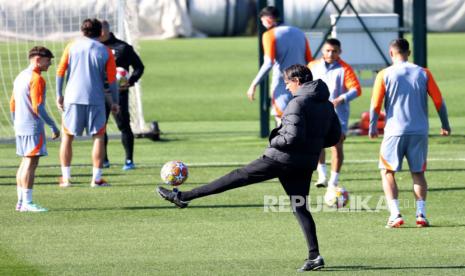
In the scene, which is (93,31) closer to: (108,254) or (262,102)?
(108,254)

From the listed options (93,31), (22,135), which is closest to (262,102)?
(93,31)

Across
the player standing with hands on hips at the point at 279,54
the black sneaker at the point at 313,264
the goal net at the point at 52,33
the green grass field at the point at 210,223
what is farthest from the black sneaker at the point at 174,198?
the goal net at the point at 52,33

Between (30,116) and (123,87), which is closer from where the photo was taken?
(30,116)

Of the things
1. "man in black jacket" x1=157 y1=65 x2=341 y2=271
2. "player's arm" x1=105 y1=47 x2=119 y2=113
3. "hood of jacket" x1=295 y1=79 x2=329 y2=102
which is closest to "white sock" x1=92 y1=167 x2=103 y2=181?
"player's arm" x1=105 y1=47 x2=119 y2=113

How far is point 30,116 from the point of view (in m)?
13.5

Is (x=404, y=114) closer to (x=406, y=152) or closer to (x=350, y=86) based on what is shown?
(x=406, y=152)

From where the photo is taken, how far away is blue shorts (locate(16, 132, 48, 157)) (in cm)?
1345

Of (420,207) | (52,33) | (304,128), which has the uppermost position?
(304,128)

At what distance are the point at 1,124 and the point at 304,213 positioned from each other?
15.9 metres

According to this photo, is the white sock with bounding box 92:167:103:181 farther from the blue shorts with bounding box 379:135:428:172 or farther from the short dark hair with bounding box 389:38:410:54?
the short dark hair with bounding box 389:38:410:54

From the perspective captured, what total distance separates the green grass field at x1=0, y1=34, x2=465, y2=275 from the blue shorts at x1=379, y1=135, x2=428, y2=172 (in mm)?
631

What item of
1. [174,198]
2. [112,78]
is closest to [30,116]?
[112,78]

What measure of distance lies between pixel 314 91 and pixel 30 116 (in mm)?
4476

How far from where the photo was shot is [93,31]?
50.3ft
